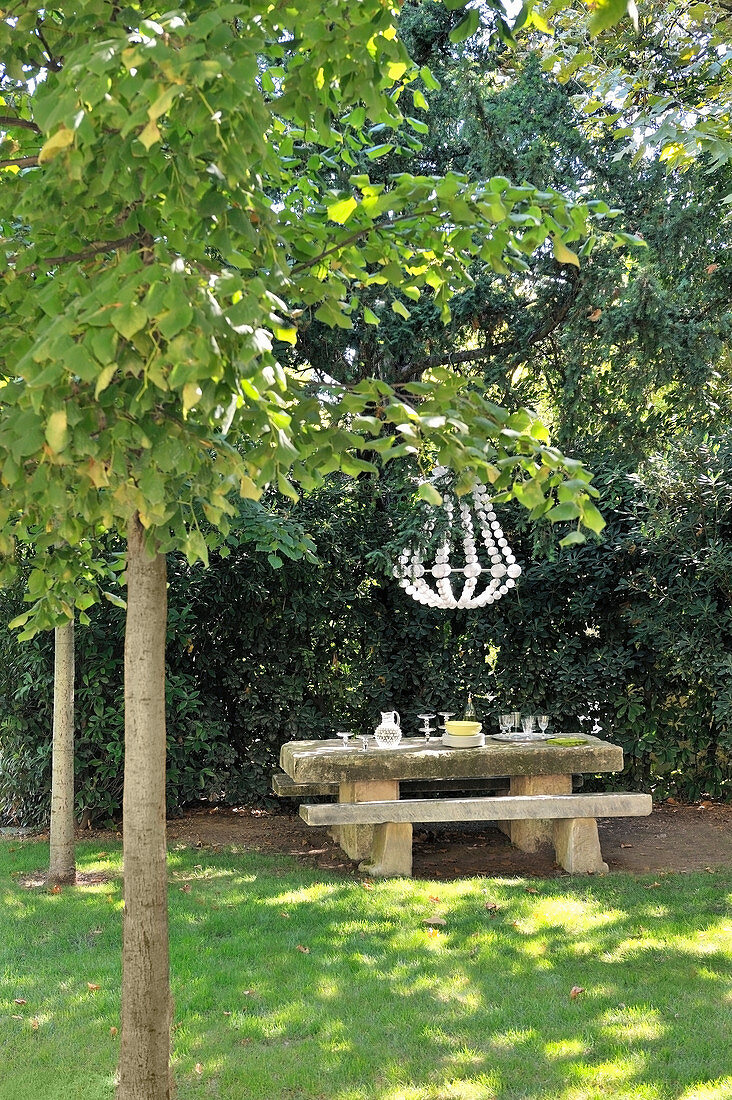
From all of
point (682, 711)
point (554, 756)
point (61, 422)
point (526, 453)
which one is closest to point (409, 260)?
point (526, 453)

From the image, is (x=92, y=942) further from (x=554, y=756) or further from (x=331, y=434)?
(x=331, y=434)

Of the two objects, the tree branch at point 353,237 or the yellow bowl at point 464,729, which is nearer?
the tree branch at point 353,237

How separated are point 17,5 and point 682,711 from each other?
7.83 meters

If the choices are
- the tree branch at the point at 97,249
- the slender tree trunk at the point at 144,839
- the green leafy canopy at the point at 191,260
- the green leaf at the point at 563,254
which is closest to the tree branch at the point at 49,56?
the green leafy canopy at the point at 191,260

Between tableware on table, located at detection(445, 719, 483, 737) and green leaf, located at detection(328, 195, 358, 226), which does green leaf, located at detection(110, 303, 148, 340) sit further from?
tableware on table, located at detection(445, 719, 483, 737)

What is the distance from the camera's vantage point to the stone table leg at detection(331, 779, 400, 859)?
652 cm

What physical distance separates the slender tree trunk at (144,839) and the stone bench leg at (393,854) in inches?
146

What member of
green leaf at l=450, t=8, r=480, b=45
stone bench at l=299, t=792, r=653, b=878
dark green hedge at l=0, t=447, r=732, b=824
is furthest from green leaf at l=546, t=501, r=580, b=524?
dark green hedge at l=0, t=447, r=732, b=824

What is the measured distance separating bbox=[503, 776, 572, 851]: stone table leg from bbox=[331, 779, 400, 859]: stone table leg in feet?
3.15

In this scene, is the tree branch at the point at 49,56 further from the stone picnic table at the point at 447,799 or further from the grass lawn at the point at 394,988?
the stone picnic table at the point at 447,799

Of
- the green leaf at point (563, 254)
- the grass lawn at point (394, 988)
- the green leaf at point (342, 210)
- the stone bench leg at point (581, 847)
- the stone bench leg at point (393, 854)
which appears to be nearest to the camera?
the green leaf at point (563, 254)

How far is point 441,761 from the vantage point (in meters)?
6.45

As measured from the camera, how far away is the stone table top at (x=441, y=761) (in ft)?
20.7

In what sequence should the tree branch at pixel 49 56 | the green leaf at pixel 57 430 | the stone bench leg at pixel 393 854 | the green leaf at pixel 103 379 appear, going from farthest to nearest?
the stone bench leg at pixel 393 854
the tree branch at pixel 49 56
the green leaf at pixel 57 430
the green leaf at pixel 103 379
